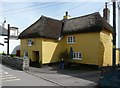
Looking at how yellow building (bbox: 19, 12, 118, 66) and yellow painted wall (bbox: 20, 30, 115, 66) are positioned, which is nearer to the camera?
yellow painted wall (bbox: 20, 30, 115, 66)

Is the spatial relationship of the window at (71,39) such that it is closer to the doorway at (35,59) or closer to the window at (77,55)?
the window at (77,55)

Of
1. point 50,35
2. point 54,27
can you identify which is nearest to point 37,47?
point 50,35

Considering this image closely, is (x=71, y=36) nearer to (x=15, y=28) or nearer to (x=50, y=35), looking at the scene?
(x=50, y=35)

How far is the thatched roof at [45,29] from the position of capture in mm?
28566

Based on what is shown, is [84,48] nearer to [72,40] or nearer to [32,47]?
[72,40]

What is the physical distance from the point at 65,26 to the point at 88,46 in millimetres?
6474

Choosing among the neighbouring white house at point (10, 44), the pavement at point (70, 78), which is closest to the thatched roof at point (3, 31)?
the neighbouring white house at point (10, 44)

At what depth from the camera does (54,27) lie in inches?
1224

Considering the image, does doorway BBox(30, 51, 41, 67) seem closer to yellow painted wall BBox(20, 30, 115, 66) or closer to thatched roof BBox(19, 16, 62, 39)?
yellow painted wall BBox(20, 30, 115, 66)

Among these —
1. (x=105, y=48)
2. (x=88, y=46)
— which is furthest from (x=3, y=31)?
(x=105, y=48)

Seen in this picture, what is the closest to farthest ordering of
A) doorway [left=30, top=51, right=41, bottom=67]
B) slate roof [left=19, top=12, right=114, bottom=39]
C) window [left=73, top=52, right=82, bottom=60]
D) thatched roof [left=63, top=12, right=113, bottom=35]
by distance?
thatched roof [left=63, top=12, right=113, bottom=35] < slate roof [left=19, top=12, right=114, bottom=39] < window [left=73, top=52, right=82, bottom=60] < doorway [left=30, top=51, right=41, bottom=67]

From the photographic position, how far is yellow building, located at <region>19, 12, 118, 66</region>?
1044 inches

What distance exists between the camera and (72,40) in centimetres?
2998

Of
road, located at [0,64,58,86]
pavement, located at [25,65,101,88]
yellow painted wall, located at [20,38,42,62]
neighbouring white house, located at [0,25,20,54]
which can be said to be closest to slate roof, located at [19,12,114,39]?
yellow painted wall, located at [20,38,42,62]
